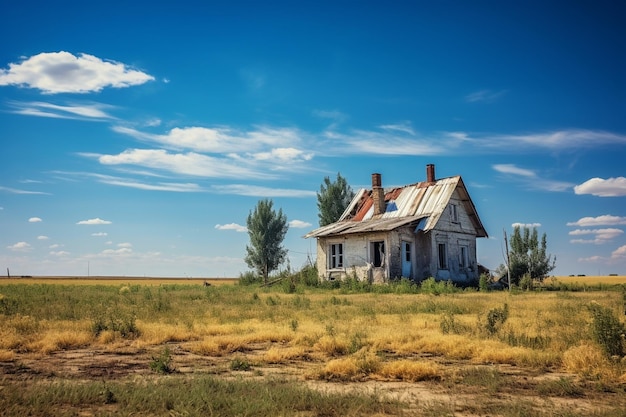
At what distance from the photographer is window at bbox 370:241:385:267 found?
2789 centimetres

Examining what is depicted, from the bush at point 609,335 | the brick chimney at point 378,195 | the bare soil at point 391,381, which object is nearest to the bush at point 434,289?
the brick chimney at point 378,195

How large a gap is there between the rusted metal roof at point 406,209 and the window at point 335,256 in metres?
1.03

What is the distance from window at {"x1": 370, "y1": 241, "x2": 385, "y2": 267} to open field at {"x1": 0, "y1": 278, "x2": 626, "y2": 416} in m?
14.0

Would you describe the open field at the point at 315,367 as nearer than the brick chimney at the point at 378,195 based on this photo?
Yes

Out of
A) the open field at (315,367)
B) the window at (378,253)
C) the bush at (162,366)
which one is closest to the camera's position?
the open field at (315,367)

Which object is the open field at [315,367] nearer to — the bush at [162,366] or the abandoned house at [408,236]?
the bush at [162,366]

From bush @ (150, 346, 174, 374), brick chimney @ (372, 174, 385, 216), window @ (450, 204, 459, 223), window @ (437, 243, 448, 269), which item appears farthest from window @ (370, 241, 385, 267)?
bush @ (150, 346, 174, 374)

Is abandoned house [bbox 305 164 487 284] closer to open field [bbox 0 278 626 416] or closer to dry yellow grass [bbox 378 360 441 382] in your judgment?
open field [bbox 0 278 626 416]

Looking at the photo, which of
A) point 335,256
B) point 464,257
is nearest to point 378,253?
point 335,256

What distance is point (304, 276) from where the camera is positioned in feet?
104

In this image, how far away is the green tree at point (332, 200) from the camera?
44.0 meters

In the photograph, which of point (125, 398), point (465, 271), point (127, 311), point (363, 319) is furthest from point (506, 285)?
point (125, 398)

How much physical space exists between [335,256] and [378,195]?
4679 millimetres

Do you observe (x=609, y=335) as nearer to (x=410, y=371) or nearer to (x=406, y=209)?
(x=410, y=371)
